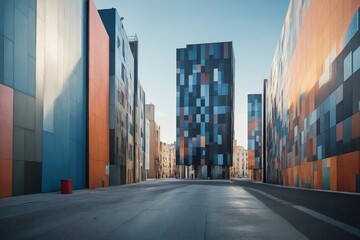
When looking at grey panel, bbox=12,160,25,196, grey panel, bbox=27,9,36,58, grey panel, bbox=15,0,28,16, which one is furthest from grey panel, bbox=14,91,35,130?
grey panel, bbox=15,0,28,16

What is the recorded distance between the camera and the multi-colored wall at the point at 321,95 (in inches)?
864

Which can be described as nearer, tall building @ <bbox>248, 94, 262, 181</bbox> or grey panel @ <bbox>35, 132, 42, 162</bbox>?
grey panel @ <bbox>35, 132, 42, 162</bbox>

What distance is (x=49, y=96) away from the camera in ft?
80.1

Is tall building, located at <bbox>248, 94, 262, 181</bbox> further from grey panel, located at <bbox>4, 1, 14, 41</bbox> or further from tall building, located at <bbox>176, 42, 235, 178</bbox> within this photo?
grey panel, located at <bbox>4, 1, 14, 41</bbox>

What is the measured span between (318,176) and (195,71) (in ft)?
231

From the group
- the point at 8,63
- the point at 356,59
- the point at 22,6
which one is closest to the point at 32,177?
the point at 8,63

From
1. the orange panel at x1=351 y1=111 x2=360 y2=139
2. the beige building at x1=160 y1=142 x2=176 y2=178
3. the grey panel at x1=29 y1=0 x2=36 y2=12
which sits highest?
the grey panel at x1=29 y1=0 x2=36 y2=12

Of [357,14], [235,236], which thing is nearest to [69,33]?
[357,14]

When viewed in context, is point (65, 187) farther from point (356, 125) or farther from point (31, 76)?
point (356, 125)

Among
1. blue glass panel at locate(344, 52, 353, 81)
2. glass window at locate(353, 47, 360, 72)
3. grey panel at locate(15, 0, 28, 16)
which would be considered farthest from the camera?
blue glass panel at locate(344, 52, 353, 81)

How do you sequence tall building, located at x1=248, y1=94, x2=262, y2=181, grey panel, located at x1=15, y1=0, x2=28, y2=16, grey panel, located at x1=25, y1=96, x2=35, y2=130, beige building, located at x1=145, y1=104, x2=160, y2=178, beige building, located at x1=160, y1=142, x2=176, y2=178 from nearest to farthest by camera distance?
grey panel, located at x1=15, y1=0, x2=28, y2=16 < grey panel, located at x1=25, y1=96, x2=35, y2=130 < tall building, located at x1=248, y1=94, x2=262, y2=181 < beige building, located at x1=145, y1=104, x2=160, y2=178 < beige building, located at x1=160, y1=142, x2=176, y2=178

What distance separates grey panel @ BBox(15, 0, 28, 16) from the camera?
20.1 meters

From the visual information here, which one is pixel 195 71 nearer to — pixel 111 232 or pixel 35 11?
pixel 35 11

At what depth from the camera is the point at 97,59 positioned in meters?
36.8
